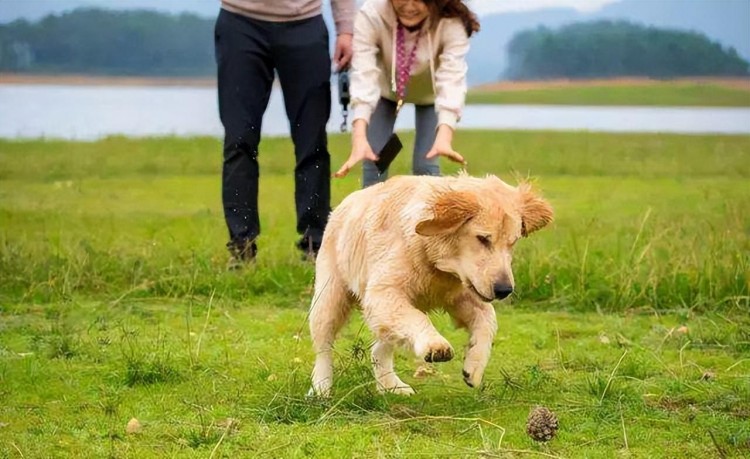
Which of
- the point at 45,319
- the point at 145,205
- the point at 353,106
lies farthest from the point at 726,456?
the point at 145,205

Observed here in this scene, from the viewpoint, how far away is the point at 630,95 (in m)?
19.4

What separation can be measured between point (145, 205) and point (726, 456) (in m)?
9.27

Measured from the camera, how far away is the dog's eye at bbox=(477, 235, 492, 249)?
5.04 m

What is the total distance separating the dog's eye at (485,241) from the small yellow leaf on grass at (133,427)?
1405 millimetres

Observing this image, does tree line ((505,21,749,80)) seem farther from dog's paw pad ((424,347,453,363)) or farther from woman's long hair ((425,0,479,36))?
dog's paw pad ((424,347,453,363))

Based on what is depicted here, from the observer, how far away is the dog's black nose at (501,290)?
195 inches

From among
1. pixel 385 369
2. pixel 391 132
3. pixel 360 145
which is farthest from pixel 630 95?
pixel 385 369

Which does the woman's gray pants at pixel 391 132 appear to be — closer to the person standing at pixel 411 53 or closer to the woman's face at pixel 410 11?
the person standing at pixel 411 53

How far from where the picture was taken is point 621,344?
711cm

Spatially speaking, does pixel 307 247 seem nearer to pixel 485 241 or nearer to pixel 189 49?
pixel 485 241

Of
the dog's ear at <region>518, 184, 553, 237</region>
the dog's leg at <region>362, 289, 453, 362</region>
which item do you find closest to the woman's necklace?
the dog's ear at <region>518, 184, 553, 237</region>

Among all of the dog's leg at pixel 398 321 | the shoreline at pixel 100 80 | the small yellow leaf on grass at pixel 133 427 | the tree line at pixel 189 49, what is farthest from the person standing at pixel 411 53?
the shoreline at pixel 100 80

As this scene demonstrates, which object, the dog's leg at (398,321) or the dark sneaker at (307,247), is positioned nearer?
the dog's leg at (398,321)

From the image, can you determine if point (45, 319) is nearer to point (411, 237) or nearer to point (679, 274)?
point (411, 237)
